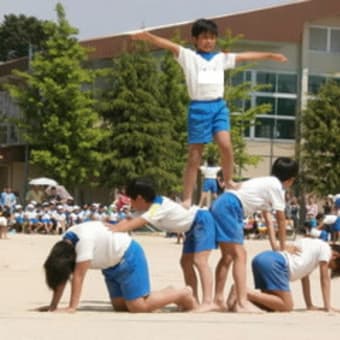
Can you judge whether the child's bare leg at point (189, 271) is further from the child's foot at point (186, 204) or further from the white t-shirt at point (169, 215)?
the child's foot at point (186, 204)

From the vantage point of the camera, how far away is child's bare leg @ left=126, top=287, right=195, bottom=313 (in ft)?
34.7

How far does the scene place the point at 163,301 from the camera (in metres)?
10.7

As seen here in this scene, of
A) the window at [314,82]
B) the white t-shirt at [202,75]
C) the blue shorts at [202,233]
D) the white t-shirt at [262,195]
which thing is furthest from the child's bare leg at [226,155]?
the window at [314,82]

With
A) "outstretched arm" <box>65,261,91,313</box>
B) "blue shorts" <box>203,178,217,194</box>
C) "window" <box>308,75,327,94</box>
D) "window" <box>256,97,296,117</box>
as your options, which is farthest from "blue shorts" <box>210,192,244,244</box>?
"window" <box>308,75,327,94</box>

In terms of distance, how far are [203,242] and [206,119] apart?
1311 millimetres

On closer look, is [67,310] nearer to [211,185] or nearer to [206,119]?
[206,119]

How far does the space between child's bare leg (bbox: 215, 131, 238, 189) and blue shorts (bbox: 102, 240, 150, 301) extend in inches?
55.3

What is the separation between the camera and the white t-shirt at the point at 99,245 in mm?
10281

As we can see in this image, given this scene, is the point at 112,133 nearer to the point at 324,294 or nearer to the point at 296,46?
the point at 296,46

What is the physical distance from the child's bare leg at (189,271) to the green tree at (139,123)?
29.4 m

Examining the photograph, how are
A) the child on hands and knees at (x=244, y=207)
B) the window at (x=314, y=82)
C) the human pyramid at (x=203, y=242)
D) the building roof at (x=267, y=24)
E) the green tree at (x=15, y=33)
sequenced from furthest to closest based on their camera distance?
Result: the green tree at (x=15, y=33) → the window at (x=314, y=82) → the building roof at (x=267, y=24) → the child on hands and knees at (x=244, y=207) → the human pyramid at (x=203, y=242)

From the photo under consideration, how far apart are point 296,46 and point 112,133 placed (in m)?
10.8

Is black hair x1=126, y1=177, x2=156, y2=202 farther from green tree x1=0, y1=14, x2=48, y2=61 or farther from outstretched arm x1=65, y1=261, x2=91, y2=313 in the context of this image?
green tree x1=0, y1=14, x2=48, y2=61

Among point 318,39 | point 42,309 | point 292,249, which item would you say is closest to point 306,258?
point 292,249
